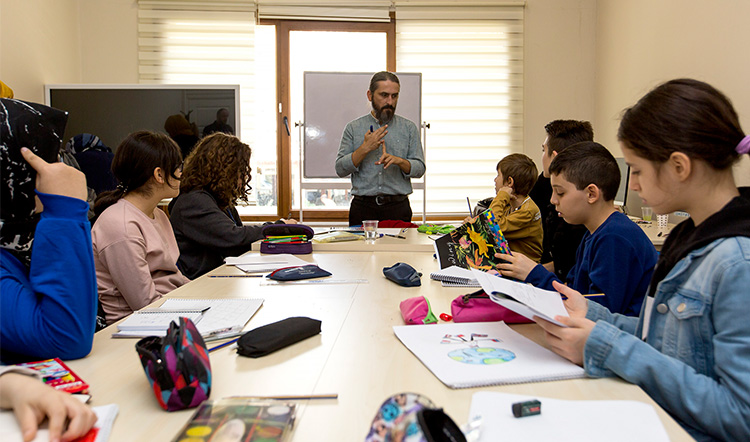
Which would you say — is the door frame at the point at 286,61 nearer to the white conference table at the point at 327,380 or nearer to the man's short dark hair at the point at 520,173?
the man's short dark hair at the point at 520,173

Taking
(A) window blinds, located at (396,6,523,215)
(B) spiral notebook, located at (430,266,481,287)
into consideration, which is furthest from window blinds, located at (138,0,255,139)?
(B) spiral notebook, located at (430,266,481,287)

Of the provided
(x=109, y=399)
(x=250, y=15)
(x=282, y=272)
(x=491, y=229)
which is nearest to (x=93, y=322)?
(x=109, y=399)

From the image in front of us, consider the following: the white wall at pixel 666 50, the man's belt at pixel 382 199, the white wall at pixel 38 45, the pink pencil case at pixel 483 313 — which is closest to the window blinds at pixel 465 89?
the white wall at pixel 666 50

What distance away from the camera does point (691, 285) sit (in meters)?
0.97

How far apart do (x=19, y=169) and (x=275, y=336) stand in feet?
1.87

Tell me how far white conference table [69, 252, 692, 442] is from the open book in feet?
0.24

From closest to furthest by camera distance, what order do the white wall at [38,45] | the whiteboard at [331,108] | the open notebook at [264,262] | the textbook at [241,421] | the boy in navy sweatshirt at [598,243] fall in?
the textbook at [241,421]
the boy in navy sweatshirt at [598,243]
the open notebook at [264,262]
the white wall at [38,45]
the whiteboard at [331,108]

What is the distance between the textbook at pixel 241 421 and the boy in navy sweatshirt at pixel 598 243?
3.22 feet

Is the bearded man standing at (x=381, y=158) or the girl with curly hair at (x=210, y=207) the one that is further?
the bearded man standing at (x=381, y=158)

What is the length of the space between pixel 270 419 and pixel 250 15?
14.8ft

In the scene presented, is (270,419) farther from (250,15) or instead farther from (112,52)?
(112,52)

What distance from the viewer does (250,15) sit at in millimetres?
4719

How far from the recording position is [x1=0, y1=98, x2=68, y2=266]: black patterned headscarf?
1039 millimetres

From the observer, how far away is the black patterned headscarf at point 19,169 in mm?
1039
